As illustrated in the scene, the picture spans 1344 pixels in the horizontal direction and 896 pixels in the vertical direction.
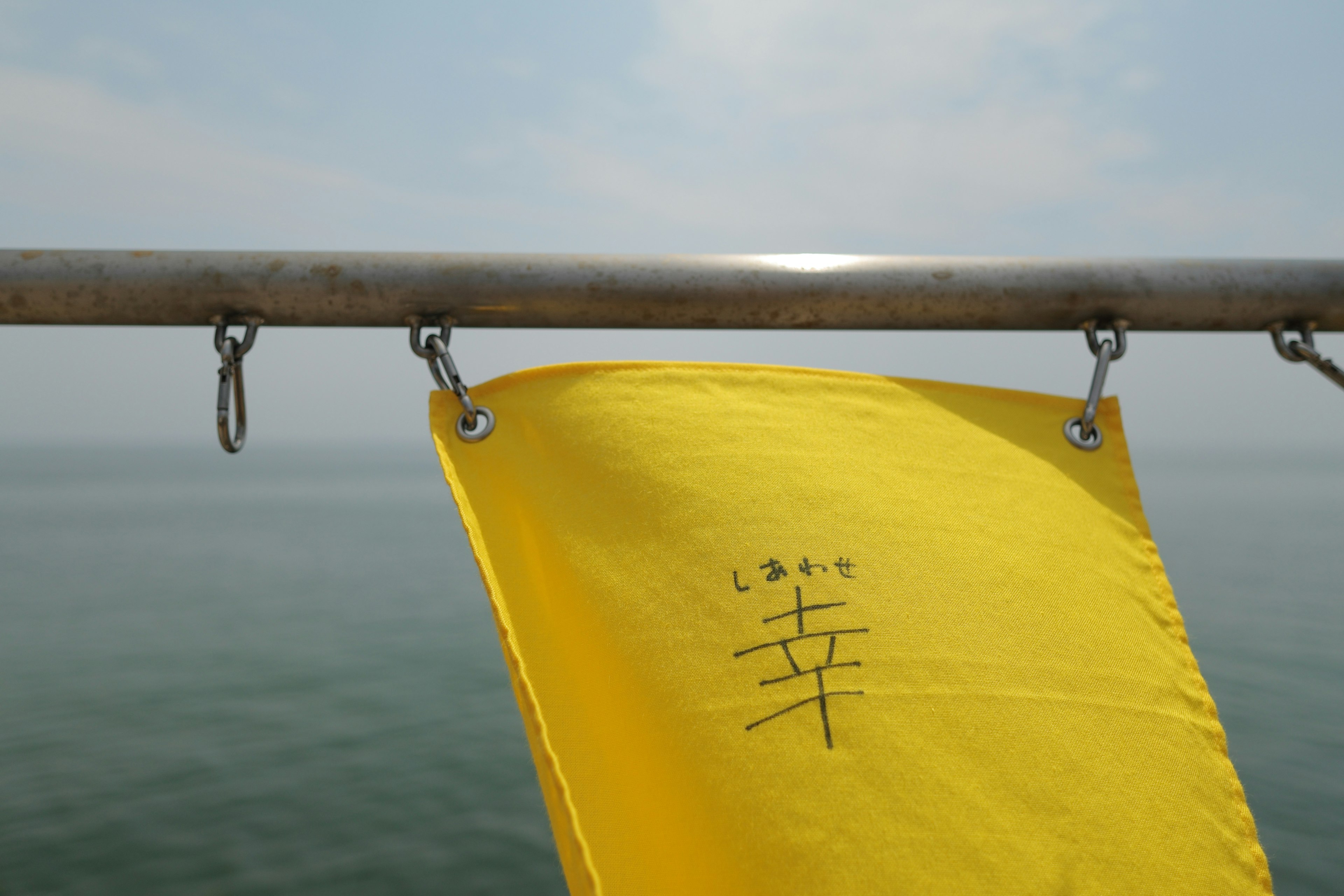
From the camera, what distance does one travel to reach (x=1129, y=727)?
0.77 metres

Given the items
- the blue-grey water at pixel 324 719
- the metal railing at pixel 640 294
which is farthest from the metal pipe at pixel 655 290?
the blue-grey water at pixel 324 719

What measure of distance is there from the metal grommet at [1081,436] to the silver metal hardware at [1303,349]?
0.29 metres

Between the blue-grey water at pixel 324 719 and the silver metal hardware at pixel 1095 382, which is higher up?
the silver metal hardware at pixel 1095 382

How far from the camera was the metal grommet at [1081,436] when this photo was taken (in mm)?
997

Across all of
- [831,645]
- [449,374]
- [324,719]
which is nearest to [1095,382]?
[831,645]

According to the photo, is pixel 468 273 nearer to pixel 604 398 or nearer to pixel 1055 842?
pixel 604 398

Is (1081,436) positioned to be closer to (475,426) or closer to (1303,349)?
(1303,349)

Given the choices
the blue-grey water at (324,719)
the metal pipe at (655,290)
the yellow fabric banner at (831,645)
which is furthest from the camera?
the blue-grey water at (324,719)

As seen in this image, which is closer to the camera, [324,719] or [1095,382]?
[1095,382]

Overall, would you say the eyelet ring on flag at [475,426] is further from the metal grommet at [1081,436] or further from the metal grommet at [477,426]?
the metal grommet at [1081,436]

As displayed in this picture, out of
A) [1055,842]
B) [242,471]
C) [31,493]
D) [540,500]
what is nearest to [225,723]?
[540,500]

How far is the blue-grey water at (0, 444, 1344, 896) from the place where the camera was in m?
3.14

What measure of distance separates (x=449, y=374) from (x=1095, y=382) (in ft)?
2.83

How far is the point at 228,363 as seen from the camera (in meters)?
0.95
